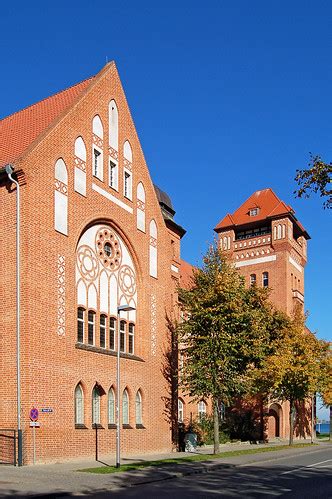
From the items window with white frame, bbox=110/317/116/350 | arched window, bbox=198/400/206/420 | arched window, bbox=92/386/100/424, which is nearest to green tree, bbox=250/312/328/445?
arched window, bbox=198/400/206/420

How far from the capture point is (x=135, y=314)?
3447cm

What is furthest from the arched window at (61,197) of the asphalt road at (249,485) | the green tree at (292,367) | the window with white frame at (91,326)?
the green tree at (292,367)

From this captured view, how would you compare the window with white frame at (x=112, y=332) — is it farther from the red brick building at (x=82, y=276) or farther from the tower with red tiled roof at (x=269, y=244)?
the tower with red tiled roof at (x=269, y=244)

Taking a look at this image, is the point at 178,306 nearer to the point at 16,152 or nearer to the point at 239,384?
the point at 239,384

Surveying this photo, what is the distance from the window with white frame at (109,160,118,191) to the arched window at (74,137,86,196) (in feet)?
9.34

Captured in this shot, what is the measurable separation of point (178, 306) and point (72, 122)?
45.0 ft

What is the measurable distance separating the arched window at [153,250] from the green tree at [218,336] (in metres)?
2.18

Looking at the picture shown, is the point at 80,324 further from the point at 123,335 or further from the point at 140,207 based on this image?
the point at 140,207

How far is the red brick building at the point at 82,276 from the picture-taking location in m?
25.3

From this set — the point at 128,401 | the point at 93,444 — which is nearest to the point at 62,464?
the point at 93,444

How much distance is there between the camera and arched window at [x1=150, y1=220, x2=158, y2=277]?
119ft

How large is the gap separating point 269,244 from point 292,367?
19258 millimetres

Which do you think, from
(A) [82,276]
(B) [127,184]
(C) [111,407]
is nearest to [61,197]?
(A) [82,276]

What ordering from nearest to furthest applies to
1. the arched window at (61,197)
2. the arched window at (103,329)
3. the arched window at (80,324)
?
1. the arched window at (61,197)
2. the arched window at (80,324)
3. the arched window at (103,329)
